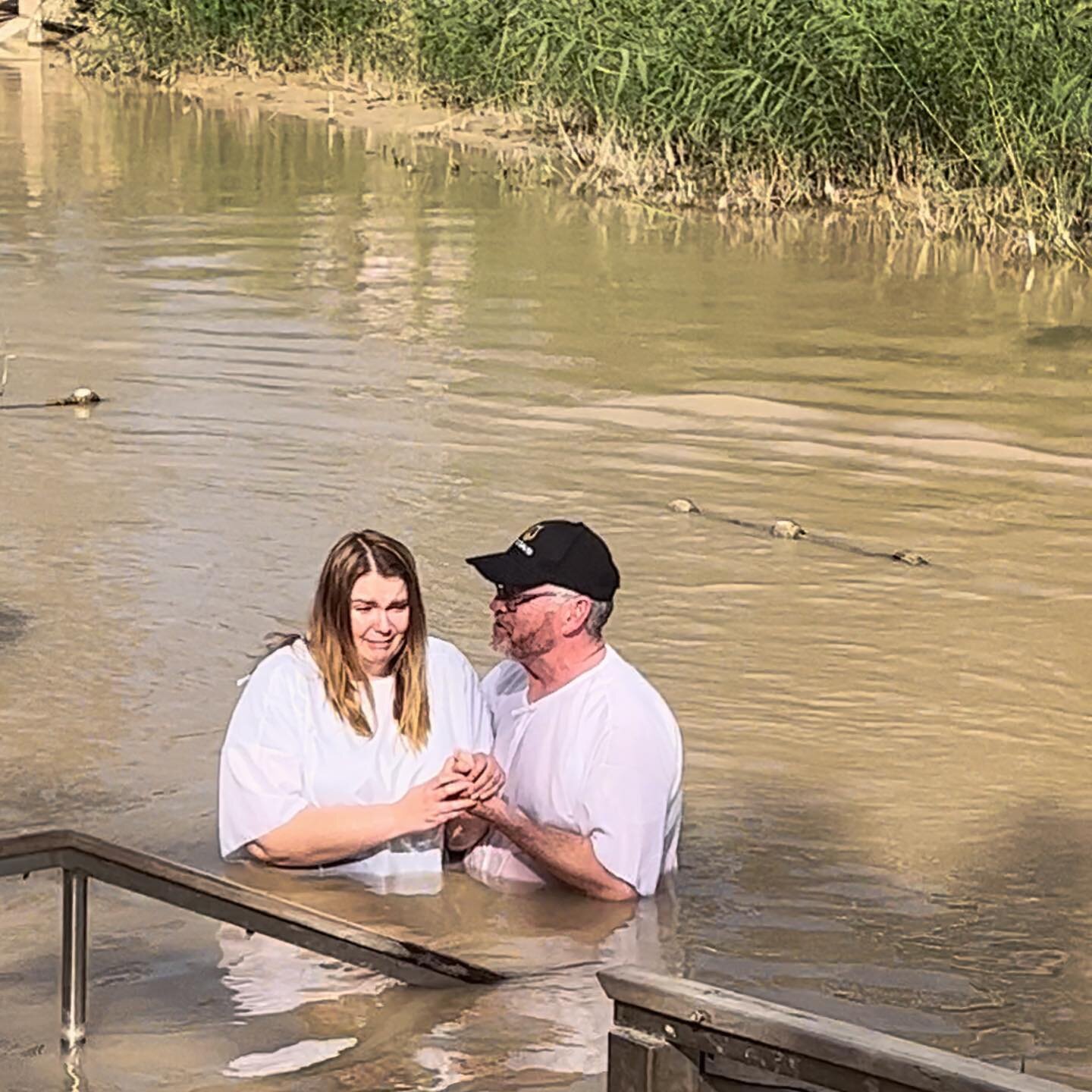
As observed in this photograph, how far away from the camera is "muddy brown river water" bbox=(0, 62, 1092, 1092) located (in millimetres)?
5613

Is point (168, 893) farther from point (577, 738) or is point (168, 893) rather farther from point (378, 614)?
point (577, 738)

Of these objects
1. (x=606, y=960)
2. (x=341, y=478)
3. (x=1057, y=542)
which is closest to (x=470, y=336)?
(x=341, y=478)

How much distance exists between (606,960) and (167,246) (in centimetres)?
1298

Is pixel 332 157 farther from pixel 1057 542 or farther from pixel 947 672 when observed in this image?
pixel 947 672

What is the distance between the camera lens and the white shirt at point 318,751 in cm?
572

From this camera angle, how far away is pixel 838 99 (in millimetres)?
18906

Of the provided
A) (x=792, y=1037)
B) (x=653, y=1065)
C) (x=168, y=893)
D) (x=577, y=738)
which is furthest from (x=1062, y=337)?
(x=792, y=1037)

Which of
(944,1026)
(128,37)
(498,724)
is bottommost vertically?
Result: (944,1026)

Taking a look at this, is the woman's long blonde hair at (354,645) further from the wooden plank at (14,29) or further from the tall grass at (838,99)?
the wooden plank at (14,29)

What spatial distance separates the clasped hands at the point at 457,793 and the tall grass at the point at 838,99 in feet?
39.7

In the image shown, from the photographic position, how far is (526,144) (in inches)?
952

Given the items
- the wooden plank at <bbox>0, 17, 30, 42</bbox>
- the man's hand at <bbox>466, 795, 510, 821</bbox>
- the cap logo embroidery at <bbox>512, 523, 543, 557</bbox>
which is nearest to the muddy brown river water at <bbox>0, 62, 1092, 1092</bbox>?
the man's hand at <bbox>466, 795, 510, 821</bbox>

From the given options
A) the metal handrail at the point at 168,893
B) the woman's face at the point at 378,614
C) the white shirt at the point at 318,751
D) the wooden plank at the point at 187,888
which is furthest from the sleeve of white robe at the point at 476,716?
the wooden plank at the point at 187,888

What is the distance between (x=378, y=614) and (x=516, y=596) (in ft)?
1.04
